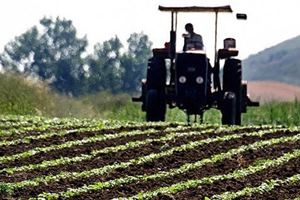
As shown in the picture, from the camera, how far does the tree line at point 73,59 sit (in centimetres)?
3852

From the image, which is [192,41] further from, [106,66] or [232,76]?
[106,66]

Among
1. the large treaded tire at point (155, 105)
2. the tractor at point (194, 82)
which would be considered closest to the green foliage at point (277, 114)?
the tractor at point (194, 82)

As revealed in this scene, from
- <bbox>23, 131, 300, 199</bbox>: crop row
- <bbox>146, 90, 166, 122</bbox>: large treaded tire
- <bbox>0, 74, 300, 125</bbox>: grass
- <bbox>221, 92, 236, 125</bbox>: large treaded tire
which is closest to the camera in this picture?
<bbox>23, 131, 300, 199</bbox>: crop row

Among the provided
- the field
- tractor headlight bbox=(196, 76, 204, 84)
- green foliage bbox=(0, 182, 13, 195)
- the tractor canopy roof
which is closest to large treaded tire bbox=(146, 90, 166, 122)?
tractor headlight bbox=(196, 76, 204, 84)

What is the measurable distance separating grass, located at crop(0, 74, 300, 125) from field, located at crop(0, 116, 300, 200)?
4.09m

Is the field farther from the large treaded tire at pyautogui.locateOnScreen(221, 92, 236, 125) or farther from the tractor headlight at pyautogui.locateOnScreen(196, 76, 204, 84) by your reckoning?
the tractor headlight at pyautogui.locateOnScreen(196, 76, 204, 84)

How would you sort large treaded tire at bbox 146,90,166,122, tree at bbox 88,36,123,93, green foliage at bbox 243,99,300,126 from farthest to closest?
tree at bbox 88,36,123,93
green foliage at bbox 243,99,300,126
large treaded tire at bbox 146,90,166,122

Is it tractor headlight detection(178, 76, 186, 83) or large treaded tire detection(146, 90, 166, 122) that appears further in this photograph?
large treaded tire detection(146, 90, 166, 122)

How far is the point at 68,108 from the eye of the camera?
22188 millimetres

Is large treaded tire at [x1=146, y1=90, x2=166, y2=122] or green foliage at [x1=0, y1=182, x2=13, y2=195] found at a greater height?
large treaded tire at [x1=146, y1=90, x2=166, y2=122]

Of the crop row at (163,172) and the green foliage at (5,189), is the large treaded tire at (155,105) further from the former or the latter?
the green foliage at (5,189)

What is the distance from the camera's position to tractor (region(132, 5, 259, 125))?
1736 centimetres

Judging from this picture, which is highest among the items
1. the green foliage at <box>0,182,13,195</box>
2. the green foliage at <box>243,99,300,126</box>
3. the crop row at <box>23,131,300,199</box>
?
the green foliage at <box>243,99,300,126</box>

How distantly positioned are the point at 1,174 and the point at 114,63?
93.6 ft
